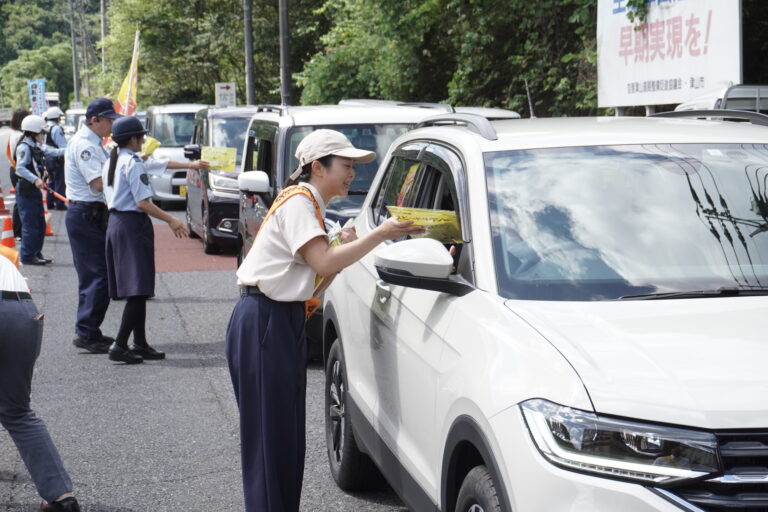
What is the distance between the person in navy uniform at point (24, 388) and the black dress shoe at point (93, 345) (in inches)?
162

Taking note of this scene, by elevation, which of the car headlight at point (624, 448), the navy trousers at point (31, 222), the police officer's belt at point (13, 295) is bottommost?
the navy trousers at point (31, 222)

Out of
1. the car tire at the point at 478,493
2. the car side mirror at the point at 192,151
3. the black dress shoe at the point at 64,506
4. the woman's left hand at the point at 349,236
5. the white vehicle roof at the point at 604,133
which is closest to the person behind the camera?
the car tire at the point at 478,493

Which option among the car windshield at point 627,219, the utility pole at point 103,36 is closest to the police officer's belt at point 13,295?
the car windshield at point 627,219

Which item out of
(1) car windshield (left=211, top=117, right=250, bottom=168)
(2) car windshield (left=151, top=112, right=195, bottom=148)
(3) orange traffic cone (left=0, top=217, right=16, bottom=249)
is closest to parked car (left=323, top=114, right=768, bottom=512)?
(3) orange traffic cone (left=0, top=217, right=16, bottom=249)

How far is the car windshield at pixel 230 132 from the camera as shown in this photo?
16578mm

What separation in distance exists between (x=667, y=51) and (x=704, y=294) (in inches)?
394

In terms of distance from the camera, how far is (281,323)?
Answer: 175 inches

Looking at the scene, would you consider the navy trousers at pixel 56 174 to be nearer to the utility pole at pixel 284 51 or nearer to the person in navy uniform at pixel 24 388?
the utility pole at pixel 284 51

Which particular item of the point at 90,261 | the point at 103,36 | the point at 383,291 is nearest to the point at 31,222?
the point at 90,261

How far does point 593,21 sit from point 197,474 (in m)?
13.1

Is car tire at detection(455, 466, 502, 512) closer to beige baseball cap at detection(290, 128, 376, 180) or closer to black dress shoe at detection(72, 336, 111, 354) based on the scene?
beige baseball cap at detection(290, 128, 376, 180)

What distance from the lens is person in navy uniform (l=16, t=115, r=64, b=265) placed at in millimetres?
15047

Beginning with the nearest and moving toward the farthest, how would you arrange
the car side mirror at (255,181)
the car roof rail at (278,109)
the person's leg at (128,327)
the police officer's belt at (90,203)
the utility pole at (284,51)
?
the car side mirror at (255,181) → the person's leg at (128,327) → the police officer's belt at (90,203) → the car roof rail at (278,109) → the utility pole at (284,51)

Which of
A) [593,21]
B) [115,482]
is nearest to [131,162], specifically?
[115,482]
